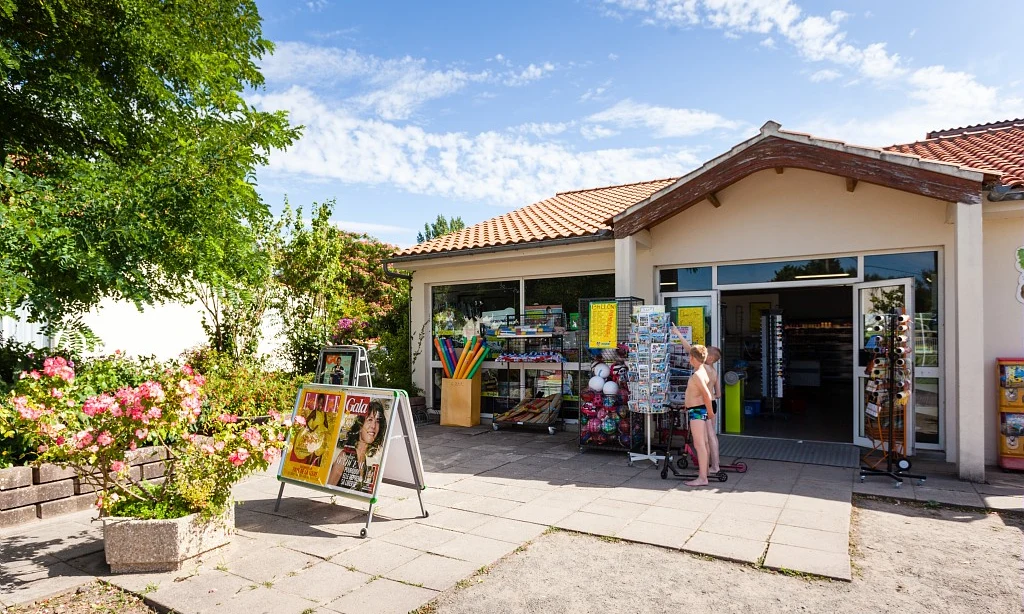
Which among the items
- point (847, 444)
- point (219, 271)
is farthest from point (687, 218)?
point (219, 271)

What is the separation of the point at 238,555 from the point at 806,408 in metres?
12.2

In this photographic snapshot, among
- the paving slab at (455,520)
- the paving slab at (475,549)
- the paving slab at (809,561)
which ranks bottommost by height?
the paving slab at (455,520)

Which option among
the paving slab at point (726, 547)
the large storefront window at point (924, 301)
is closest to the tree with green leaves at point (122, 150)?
the paving slab at point (726, 547)

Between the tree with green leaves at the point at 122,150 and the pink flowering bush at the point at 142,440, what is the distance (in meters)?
1.41

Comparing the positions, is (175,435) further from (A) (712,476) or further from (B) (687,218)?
(B) (687,218)

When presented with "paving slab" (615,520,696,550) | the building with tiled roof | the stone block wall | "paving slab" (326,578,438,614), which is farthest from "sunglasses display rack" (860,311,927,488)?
the stone block wall

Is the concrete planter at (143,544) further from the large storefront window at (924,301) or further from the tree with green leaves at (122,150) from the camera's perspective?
the large storefront window at (924,301)

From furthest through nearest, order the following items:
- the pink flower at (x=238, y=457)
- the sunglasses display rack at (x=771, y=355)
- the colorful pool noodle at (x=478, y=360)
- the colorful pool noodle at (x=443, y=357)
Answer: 1. the sunglasses display rack at (x=771, y=355)
2. the colorful pool noodle at (x=443, y=357)
3. the colorful pool noodle at (x=478, y=360)
4. the pink flower at (x=238, y=457)

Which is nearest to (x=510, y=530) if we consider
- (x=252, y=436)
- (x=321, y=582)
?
(x=321, y=582)

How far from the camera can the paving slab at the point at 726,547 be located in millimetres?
4348

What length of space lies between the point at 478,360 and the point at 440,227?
20.7 m

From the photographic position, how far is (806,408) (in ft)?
43.0

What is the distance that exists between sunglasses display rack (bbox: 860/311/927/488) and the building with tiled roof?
140mm

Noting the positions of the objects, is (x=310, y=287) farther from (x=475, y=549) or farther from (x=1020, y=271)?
(x=1020, y=271)
